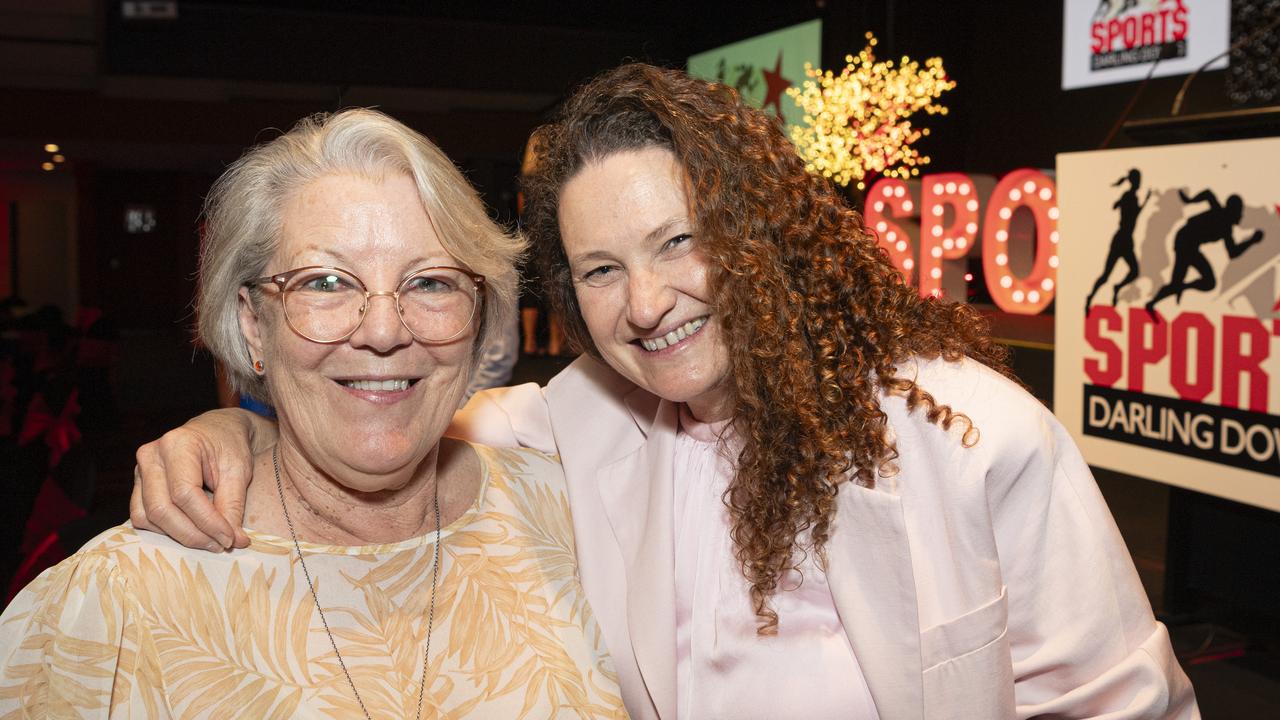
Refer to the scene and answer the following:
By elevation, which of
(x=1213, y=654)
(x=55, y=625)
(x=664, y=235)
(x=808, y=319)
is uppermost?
(x=664, y=235)

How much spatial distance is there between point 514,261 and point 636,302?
30cm

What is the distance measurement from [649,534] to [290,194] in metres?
0.81

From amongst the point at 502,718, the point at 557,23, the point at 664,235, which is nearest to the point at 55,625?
the point at 502,718

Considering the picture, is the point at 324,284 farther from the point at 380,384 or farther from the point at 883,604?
the point at 883,604

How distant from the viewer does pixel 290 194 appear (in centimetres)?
142

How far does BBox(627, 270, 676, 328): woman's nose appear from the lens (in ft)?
4.91

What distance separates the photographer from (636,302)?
1502 millimetres

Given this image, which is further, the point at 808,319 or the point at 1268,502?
the point at 1268,502

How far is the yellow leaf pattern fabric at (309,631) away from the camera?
126 centimetres

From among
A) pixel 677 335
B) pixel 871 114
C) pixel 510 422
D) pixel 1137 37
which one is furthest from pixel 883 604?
pixel 871 114

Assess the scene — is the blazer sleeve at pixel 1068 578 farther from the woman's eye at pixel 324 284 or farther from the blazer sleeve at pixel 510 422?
the woman's eye at pixel 324 284

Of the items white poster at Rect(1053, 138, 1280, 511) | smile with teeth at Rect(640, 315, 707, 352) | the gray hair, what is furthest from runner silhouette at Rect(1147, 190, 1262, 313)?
the gray hair

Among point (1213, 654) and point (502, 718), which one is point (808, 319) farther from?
point (1213, 654)

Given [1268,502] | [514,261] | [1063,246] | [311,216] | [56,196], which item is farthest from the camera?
[56,196]
